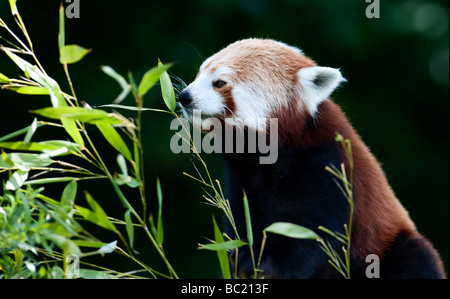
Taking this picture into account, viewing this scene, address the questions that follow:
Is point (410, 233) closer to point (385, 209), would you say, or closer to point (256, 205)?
point (385, 209)

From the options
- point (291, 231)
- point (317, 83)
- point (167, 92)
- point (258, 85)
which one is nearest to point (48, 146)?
point (167, 92)

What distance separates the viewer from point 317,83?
2008mm

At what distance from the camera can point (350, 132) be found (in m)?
2.05

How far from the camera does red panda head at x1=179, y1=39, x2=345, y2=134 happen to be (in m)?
1.94

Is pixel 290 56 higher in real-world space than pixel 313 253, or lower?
higher

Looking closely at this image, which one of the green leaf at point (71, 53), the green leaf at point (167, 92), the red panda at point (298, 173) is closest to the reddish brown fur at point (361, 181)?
the red panda at point (298, 173)

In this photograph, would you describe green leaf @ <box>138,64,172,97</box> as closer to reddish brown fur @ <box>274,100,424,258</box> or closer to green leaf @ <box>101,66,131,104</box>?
green leaf @ <box>101,66,131,104</box>

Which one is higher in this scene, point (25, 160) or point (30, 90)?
point (30, 90)

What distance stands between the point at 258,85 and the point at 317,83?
212 mm

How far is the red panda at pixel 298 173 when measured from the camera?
181 cm

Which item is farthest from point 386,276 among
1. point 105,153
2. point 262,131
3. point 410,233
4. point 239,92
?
point 105,153

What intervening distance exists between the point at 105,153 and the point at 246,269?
3219 millimetres

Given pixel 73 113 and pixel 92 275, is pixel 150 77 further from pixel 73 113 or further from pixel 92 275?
pixel 92 275

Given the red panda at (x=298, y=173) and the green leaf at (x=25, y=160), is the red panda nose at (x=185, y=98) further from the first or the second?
the green leaf at (x=25, y=160)
